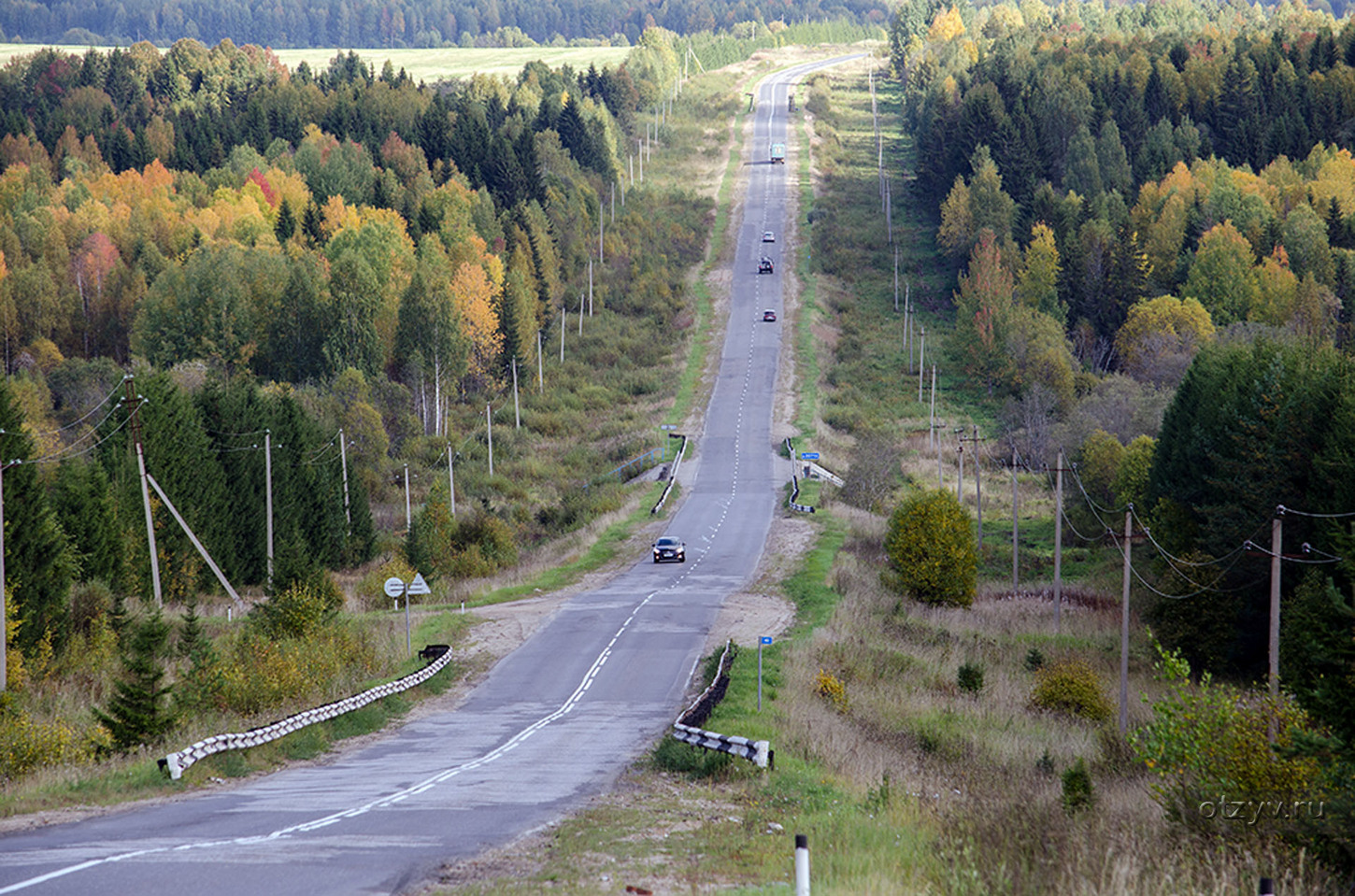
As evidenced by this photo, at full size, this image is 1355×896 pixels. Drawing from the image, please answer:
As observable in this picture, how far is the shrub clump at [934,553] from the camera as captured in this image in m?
47.6

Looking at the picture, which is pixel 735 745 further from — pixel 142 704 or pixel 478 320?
pixel 478 320

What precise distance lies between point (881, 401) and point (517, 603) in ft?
186

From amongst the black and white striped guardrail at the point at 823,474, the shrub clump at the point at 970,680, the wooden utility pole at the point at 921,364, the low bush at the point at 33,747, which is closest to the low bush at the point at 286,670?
the low bush at the point at 33,747

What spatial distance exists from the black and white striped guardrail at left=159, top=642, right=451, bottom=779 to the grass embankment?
21.0 ft

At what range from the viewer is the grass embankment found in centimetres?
1286

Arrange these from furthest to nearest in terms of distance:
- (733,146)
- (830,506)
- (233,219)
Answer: (733,146)
(233,219)
(830,506)

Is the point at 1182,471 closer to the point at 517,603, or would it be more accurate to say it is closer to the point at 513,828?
the point at 517,603

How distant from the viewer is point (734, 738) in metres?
19.8

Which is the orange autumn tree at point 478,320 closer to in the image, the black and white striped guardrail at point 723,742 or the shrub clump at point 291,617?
the shrub clump at point 291,617

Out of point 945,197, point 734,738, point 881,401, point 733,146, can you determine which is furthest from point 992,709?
point 733,146

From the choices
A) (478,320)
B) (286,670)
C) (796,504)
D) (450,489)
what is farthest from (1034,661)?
(478,320)

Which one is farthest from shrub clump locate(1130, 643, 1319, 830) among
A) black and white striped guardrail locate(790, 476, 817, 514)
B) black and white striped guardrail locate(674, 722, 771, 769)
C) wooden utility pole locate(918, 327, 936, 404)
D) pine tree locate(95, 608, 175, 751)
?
wooden utility pole locate(918, 327, 936, 404)

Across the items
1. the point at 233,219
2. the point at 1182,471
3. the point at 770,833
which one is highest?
the point at 233,219

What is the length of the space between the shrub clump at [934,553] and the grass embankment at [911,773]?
1083mm
